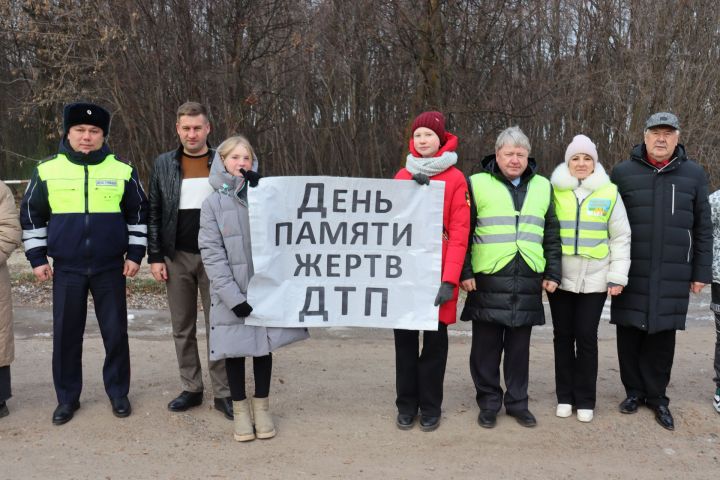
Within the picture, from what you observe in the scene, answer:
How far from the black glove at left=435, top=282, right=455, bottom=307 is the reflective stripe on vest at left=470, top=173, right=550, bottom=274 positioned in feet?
0.89

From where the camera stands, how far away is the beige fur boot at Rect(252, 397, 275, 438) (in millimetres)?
4648

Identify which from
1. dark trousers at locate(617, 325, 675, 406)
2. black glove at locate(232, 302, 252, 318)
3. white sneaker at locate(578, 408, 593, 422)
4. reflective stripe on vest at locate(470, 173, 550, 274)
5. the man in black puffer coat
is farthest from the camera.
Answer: dark trousers at locate(617, 325, 675, 406)

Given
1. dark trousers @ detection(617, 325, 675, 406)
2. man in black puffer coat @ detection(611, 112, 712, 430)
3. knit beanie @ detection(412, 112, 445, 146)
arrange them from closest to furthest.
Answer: knit beanie @ detection(412, 112, 445, 146) → man in black puffer coat @ detection(611, 112, 712, 430) → dark trousers @ detection(617, 325, 675, 406)

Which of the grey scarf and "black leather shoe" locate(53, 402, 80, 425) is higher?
the grey scarf

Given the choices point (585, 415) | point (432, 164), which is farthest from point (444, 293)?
point (585, 415)

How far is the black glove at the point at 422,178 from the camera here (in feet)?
15.2

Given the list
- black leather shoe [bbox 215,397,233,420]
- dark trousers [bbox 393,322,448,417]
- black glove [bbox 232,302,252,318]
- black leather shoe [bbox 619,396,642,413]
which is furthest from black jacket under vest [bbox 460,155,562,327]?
black leather shoe [bbox 215,397,233,420]

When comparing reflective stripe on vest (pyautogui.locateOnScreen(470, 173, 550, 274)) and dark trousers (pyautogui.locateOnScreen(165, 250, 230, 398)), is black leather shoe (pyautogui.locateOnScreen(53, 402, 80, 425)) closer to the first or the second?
dark trousers (pyautogui.locateOnScreen(165, 250, 230, 398))

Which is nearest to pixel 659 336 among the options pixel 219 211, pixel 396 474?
pixel 396 474

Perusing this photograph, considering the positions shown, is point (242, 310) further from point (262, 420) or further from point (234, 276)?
point (262, 420)

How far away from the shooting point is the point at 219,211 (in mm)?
4516

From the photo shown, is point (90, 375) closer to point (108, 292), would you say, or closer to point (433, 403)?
point (108, 292)

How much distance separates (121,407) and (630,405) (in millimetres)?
3936

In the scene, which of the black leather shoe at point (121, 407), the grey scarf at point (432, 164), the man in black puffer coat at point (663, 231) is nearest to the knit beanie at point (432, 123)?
the grey scarf at point (432, 164)
